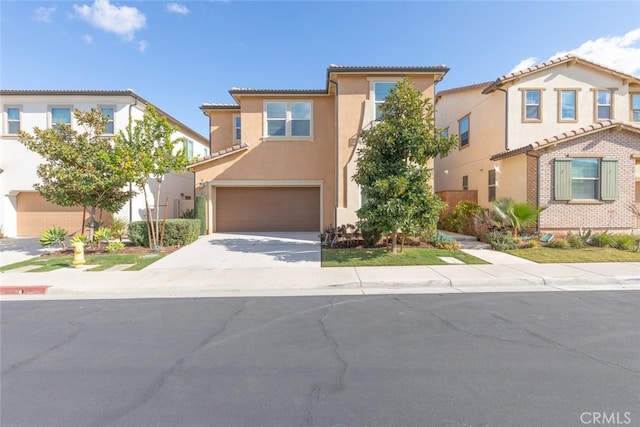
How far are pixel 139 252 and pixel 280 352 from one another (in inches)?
356

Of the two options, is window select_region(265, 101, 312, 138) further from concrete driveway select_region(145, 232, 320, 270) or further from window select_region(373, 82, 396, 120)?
concrete driveway select_region(145, 232, 320, 270)

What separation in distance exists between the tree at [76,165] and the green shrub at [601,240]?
16.9 m

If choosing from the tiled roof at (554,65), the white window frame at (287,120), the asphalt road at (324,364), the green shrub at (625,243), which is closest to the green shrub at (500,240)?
the green shrub at (625,243)

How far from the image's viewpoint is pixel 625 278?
692cm

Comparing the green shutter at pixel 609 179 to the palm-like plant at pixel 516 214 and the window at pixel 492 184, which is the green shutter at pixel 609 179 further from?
the window at pixel 492 184

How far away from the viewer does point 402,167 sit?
8.96 metres

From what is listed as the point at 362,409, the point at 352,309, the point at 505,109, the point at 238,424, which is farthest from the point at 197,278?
the point at 505,109

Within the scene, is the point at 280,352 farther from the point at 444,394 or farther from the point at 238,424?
the point at 444,394

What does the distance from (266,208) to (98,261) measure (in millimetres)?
7467

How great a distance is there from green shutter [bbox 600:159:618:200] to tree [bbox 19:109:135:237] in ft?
58.3

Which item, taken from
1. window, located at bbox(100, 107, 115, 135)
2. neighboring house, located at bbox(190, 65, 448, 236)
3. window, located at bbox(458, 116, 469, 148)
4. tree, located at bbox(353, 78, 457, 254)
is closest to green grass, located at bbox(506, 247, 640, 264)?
tree, located at bbox(353, 78, 457, 254)

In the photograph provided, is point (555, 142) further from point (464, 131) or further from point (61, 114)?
point (61, 114)

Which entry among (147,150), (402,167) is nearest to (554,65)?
(402,167)

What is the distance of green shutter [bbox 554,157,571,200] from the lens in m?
11.2
